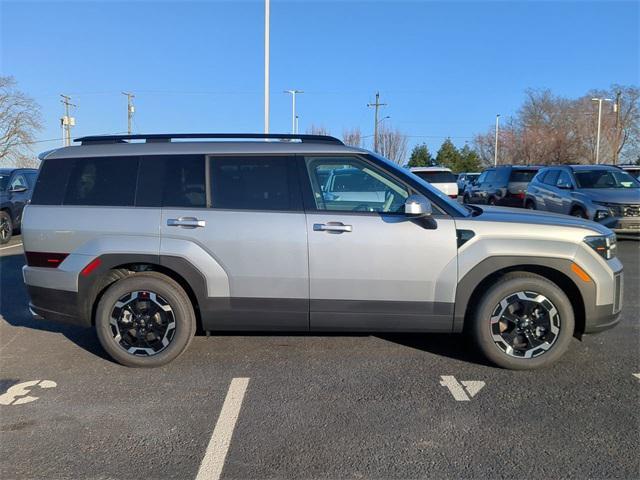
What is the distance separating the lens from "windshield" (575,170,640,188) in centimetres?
1194

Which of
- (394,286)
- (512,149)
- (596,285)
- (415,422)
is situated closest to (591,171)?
(596,285)

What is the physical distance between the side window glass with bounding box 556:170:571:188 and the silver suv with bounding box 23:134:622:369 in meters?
8.67

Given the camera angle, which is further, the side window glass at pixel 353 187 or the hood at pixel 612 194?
the hood at pixel 612 194

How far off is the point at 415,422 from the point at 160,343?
2211 mm

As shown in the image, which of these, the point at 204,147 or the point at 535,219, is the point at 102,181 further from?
the point at 535,219

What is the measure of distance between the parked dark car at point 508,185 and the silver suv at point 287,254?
12582mm

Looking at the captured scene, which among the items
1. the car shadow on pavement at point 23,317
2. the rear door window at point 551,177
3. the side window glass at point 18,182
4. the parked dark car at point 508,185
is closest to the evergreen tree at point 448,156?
the parked dark car at point 508,185

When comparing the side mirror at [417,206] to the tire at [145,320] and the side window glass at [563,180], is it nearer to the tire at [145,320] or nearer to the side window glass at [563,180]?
the tire at [145,320]

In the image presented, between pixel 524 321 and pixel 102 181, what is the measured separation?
370cm

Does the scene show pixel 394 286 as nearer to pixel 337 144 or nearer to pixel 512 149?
pixel 337 144

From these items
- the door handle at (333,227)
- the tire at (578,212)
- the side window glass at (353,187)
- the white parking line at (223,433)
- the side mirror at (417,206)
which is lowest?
the white parking line at (223,433)

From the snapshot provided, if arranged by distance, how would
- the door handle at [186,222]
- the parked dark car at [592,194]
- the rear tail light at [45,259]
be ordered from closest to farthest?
the door handle at [186,222], the rear tail light at [45,259], the parked dark car at [592,194]

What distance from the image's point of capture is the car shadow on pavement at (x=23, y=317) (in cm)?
507

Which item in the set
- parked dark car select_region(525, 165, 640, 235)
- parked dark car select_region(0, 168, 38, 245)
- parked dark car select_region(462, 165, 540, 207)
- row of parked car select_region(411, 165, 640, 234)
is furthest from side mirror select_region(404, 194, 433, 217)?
parked dark car select_region(462, 165, 540, 207)
